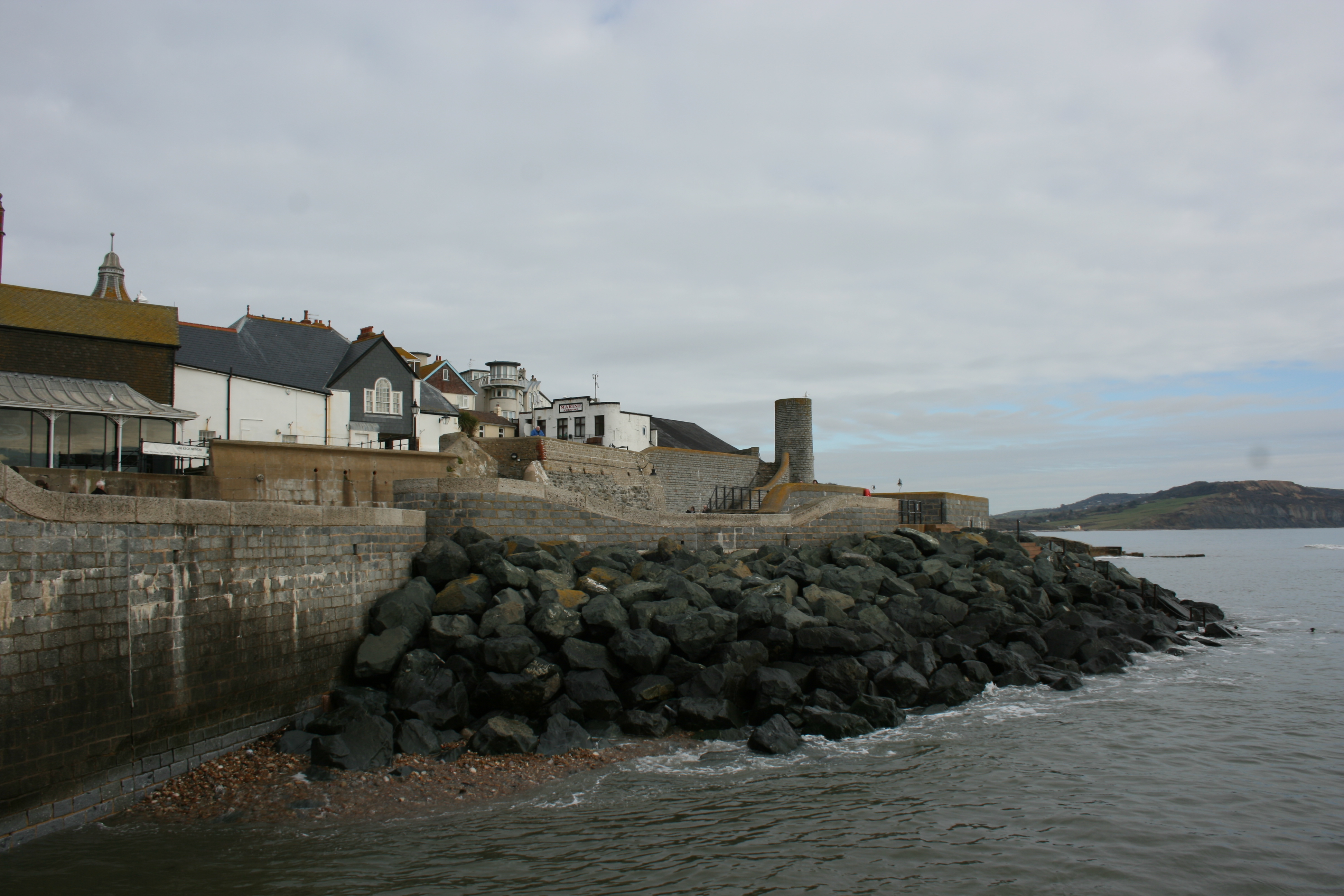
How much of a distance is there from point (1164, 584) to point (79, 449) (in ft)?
129

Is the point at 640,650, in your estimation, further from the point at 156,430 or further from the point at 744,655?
the point at 156,430

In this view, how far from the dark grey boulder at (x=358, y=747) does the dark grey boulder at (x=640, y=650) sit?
9.87 feet

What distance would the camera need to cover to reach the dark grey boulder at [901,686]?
11.5m

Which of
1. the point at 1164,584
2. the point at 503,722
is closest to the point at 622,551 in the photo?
the point at 503,722

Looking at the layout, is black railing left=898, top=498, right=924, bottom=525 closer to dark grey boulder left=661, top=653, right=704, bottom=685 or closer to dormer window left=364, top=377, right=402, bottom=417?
dark grey boulder left=661, top=653, right=704, bottom=685

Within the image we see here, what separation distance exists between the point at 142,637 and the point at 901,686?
9.11 meters

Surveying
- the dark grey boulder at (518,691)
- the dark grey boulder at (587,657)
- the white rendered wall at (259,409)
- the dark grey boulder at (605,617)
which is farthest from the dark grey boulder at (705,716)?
the white rendered wall at (259,409)

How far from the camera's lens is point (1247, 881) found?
6602mm

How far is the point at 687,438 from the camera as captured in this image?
131 feet

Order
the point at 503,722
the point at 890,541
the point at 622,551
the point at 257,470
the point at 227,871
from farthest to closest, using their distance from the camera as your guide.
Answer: the point at 890,541
the point at 257,470
the point at 622,551
the point at 503,722
the point at 227,871

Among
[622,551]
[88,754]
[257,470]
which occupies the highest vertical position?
[257,470]

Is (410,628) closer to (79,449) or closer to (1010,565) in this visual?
(79,449)

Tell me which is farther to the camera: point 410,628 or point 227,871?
point 410,628

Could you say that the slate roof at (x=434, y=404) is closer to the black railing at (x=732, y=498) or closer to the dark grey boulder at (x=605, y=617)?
the black railing at (x=732, y=498)
